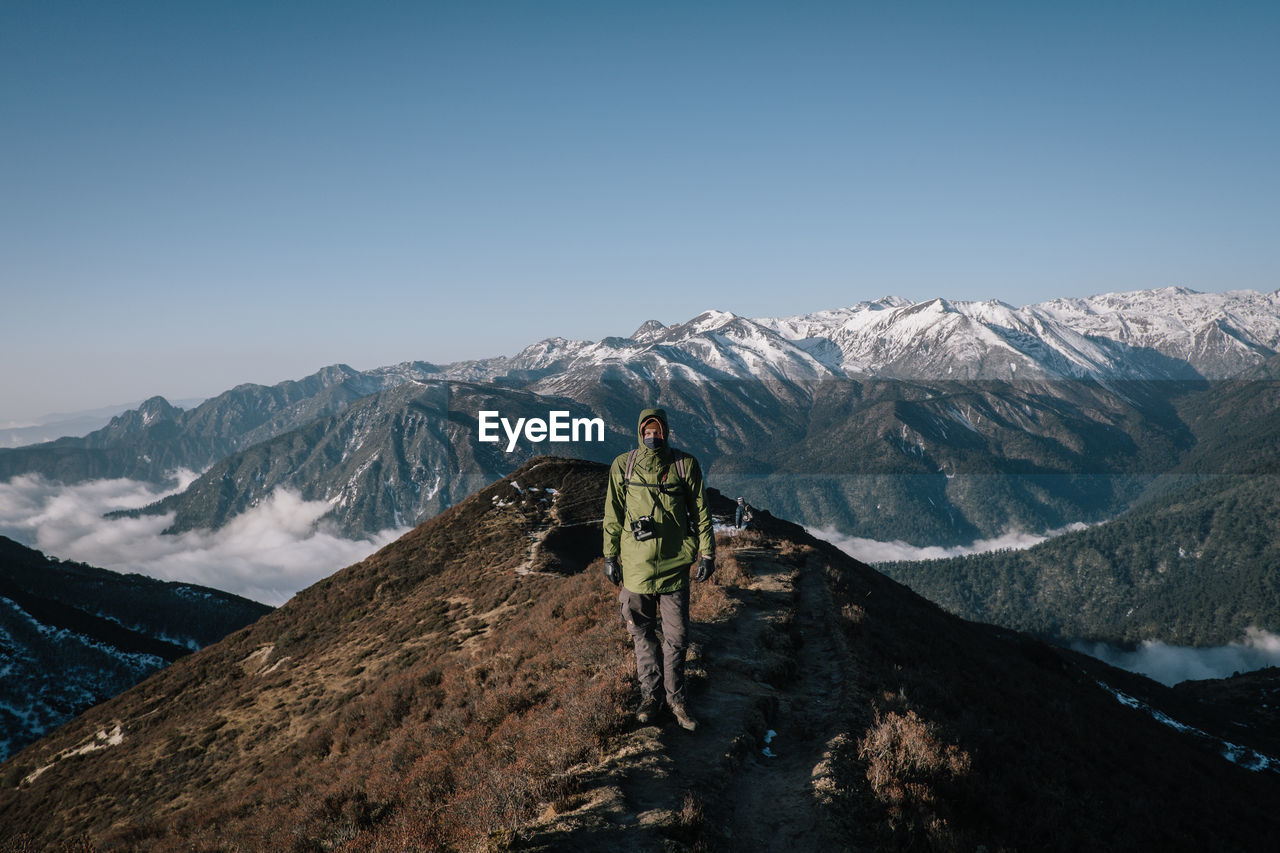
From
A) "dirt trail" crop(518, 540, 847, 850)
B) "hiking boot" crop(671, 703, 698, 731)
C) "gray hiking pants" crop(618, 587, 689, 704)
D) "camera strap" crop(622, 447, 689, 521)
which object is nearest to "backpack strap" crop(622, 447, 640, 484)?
"camera strap" crop(622, 447, 689, 521)

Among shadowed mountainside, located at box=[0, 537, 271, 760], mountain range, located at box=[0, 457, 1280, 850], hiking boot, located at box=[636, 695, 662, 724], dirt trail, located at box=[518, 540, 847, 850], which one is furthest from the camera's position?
shadowed mountainside, located at box=[0, 537, 271, 760]

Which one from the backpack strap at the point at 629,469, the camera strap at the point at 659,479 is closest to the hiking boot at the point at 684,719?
the camera strap at the point at 659,479

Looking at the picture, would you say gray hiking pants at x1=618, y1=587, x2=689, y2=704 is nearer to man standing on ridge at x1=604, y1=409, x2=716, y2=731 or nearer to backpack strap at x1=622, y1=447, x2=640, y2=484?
man standing on ridge at x1=604, y1=409, x2=716, y2=731

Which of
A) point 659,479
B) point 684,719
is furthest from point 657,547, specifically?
point 684,719

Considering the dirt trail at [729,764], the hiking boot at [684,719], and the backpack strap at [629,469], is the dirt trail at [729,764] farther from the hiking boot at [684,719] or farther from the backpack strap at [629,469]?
the backpack strap at [629,469]

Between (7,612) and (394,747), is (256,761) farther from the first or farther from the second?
(7,612)
